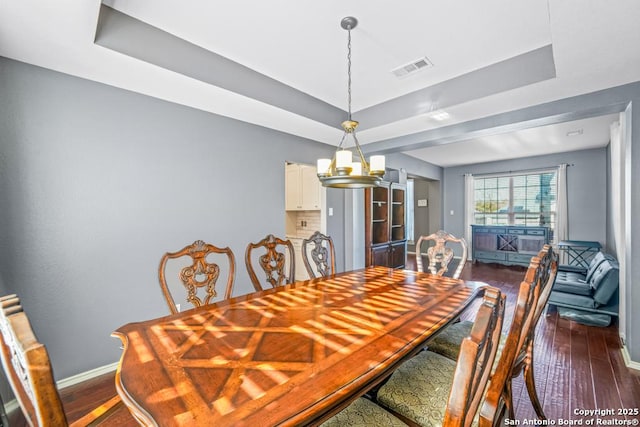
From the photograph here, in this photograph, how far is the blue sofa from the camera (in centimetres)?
300

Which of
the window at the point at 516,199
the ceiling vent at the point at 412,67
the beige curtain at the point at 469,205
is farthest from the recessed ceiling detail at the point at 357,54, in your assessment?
the beige curtain at the point at 469,205

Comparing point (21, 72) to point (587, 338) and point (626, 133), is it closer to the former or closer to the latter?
point (626, 133)

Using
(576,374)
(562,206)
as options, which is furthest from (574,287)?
(562,206)

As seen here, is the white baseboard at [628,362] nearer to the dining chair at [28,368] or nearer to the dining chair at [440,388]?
the dining chair at [440,388]

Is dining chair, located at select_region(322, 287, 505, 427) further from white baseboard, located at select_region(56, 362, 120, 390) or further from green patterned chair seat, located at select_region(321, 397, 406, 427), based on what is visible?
white baseboard, located at select_region(56, 362, 120, 390)

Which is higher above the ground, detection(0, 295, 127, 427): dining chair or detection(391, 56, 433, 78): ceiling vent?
Result: detection(391, 56, 433, 78): ceiling vent

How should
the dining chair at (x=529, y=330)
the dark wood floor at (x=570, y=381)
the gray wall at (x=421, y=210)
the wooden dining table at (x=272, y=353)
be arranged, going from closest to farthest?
the wooden dining table at (x=272, y=353), the dining chair at (x=529, y=330), the dark wood floor at (x=570, y=381), the gray wall at (x=421, y=210)

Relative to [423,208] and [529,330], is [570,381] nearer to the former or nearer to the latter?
[529,330]

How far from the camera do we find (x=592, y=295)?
321 centimetres

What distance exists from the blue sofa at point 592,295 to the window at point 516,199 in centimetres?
308

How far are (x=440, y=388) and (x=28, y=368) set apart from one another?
1458 millimetres

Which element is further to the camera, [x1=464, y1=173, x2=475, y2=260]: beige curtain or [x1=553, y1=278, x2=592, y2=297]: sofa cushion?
[x1=464, y1=173, x2=475, y2=260]: beige curtain

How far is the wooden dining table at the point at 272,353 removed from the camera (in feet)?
2.75

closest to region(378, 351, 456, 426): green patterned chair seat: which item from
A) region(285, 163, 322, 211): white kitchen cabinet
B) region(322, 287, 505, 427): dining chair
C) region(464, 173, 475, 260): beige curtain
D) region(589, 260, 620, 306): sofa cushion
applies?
region(322, 287, 505, 427): dining chair
